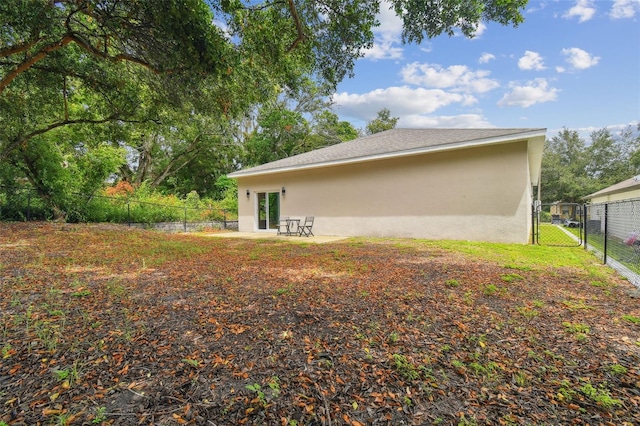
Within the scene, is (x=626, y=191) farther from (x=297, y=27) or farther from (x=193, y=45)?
(x=193, y=45)

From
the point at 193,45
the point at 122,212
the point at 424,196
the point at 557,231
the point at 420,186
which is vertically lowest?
the point at 557,231

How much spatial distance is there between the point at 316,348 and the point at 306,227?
9.48 meters

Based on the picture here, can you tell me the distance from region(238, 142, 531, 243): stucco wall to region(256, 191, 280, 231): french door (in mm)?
767

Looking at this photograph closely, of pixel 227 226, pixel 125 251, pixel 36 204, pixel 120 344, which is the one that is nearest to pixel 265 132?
pixel 227 226

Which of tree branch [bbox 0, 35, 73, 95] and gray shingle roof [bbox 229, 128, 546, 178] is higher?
tree branch [bbox 0, 35, 73, 95]

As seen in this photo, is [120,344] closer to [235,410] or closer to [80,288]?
[235,410]

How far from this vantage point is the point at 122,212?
488 inches

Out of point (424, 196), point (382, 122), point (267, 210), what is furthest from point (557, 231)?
point (382, 122)

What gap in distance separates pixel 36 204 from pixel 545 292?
1428cm

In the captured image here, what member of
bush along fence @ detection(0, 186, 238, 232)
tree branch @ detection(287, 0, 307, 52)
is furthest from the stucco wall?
tree branch @ detection(287, 0, 307, 52)

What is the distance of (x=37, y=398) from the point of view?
1.71 meters

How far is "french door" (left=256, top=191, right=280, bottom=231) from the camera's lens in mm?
13352

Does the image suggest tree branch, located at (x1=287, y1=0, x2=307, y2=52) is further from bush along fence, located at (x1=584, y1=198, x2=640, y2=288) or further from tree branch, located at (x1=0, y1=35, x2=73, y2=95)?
bush along fence, located at (x1=584, y1=198, x2=640, y2=288)

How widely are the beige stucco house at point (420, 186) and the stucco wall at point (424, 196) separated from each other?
26 millimetres
